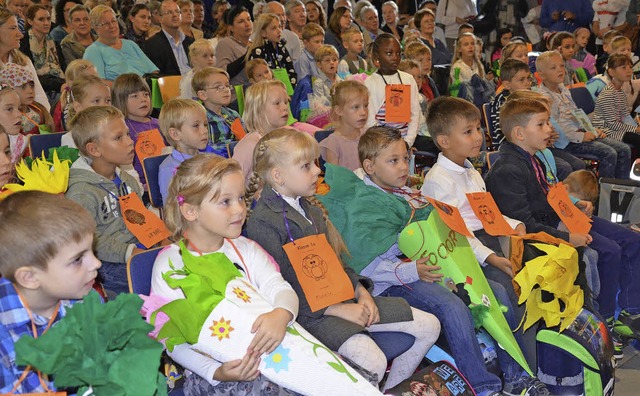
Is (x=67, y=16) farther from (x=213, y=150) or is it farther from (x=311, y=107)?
(x=213, y=150)

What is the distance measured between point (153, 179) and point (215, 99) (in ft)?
3.83

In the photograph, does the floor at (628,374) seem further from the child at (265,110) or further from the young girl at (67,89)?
the young girl at (67,89)

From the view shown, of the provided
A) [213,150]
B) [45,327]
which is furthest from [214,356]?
[213,150]

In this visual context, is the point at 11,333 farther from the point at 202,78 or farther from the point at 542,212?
the point at 202,78

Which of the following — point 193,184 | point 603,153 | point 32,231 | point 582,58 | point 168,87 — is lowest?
point 582,58

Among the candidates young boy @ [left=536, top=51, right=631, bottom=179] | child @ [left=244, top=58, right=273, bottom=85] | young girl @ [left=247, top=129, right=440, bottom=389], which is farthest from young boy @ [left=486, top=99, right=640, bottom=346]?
child @ [left=244, top=58, right=273, bottom=85]

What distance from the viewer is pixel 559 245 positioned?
3.19 metres

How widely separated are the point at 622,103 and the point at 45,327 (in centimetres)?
596

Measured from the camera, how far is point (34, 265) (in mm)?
1982

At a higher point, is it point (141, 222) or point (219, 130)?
point (141, 222)

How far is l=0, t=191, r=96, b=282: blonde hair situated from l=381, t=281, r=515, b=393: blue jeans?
148 cm

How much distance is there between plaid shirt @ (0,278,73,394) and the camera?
1948 millimetres

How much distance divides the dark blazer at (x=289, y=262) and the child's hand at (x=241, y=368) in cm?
48

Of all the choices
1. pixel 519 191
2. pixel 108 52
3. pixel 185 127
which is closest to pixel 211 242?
pixel 185 127
